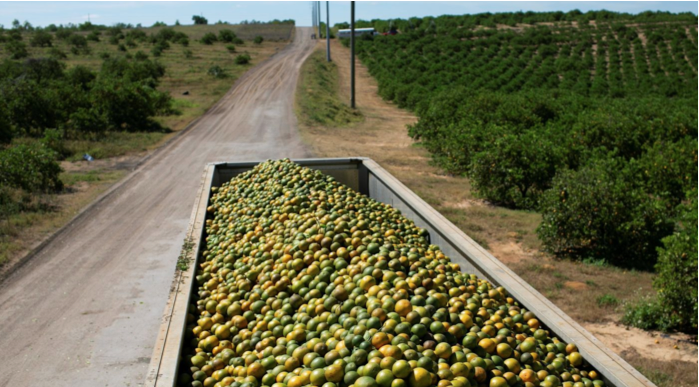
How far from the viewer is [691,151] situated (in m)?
15.6

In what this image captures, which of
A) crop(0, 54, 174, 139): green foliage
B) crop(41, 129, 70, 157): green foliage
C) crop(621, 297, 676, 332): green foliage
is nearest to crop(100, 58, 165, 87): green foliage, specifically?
crop(0, 54, 174, 139): green foliage

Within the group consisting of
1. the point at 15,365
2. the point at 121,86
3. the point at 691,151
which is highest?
the point at 121,86

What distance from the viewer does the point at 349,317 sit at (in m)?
4.29

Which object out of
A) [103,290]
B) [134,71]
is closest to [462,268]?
[103,290]

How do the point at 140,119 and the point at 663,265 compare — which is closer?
the point at 663,265

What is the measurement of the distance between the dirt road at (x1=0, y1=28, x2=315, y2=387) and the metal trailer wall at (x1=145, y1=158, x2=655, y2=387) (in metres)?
2.01

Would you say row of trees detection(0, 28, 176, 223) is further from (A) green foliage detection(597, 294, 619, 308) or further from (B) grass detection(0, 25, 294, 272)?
(A) green foliage detection(597, 294, 619, 308)

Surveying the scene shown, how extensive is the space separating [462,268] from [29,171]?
539 inches

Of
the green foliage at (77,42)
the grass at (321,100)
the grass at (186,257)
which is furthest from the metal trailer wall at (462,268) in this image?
the green foliage at (77,42)

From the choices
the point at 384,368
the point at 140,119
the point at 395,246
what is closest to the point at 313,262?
the point at 395,246

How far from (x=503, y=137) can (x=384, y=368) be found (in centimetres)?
1334

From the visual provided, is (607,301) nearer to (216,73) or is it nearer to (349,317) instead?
(349,317)

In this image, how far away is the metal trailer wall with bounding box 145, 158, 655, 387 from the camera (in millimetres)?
3883

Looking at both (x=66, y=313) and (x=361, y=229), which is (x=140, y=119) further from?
(x=361, y=229)
